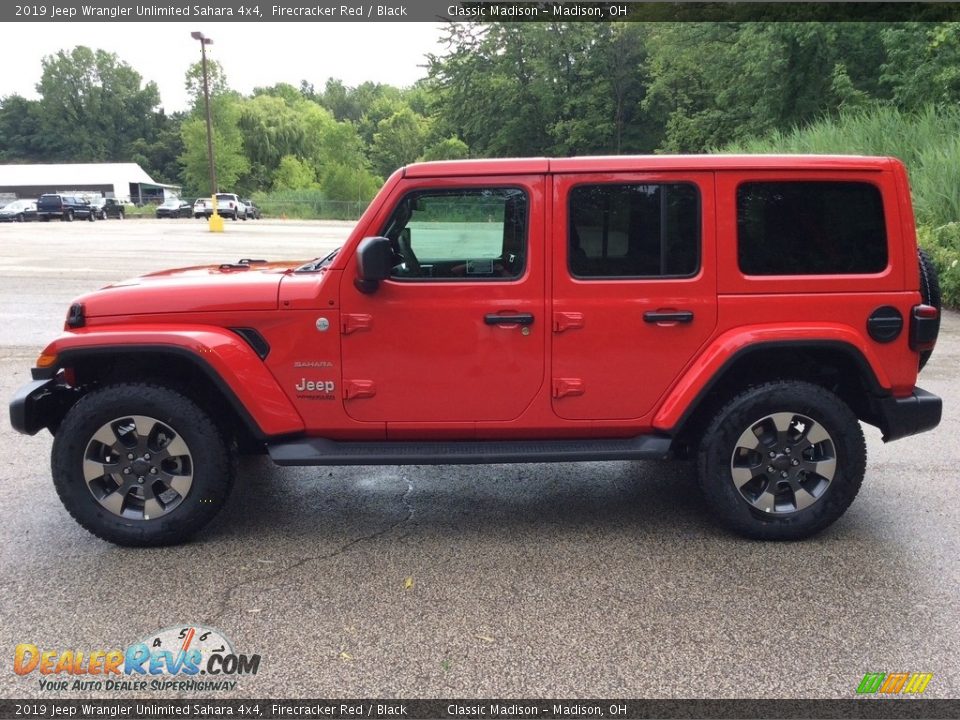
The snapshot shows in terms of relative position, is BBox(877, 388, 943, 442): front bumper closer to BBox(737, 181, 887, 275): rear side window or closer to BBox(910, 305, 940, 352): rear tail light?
BBox(910, 305, 940, 352): rear tail light

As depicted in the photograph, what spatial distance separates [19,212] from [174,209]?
10.8 m

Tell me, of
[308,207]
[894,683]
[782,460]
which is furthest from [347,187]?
[894,683]

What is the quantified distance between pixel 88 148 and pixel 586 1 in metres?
101

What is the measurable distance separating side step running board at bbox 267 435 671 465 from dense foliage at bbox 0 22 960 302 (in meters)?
10.3

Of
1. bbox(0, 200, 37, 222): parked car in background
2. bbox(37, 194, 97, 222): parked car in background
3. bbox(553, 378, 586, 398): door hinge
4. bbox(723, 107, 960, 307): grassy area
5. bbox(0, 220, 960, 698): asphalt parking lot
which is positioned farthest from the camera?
bbox(0, 200, 37, 222): parked car in background

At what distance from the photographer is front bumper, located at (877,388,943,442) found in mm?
4070

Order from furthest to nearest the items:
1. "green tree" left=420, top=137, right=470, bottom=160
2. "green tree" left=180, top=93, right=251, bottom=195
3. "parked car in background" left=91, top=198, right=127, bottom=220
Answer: "green tree" left=180, top=93, right=251, bottom=195 < "parked car in background" left=91, top=198, right=127, bottom=220 < "green tree" left=420, top=137, right=470, bottom=160

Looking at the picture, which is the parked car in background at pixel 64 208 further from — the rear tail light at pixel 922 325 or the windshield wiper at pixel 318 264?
the rear tail light at pixel 922 325

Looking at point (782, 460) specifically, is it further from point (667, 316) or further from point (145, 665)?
point (145, 665)

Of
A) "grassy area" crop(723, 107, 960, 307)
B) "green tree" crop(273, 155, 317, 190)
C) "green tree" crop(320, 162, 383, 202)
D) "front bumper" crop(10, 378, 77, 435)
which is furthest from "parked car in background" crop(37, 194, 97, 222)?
"front bumper" crop(10, 378, 77, 435)

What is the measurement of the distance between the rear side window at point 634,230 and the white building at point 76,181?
87301mm

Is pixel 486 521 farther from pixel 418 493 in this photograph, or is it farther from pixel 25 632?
pixel 25 632

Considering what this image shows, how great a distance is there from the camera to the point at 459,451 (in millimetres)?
4012

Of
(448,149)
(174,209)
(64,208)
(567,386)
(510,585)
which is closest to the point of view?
(510,585)
